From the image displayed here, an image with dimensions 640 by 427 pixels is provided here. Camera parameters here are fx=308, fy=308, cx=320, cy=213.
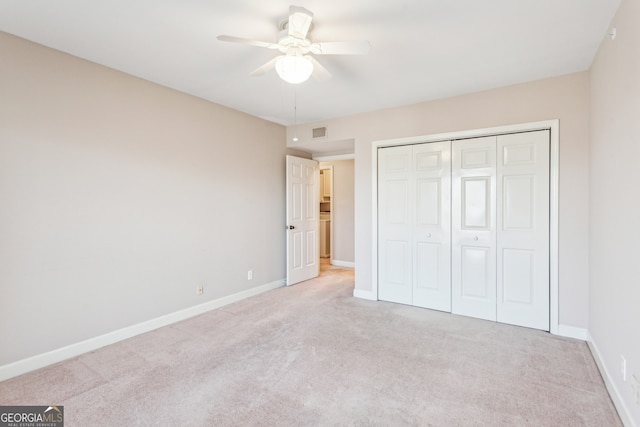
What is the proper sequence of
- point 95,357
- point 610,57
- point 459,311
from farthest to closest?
point 459,311 → point 95,357 → point 610,57

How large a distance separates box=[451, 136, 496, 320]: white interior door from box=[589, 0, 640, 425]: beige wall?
0.86 metres

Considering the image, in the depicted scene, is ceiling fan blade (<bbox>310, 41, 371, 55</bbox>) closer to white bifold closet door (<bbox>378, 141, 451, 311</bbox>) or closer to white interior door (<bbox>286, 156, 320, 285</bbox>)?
white bifold closet door (<bbox>378, 141, 451, 311</bbox>)

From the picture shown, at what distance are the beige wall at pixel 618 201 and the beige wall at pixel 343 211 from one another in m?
4.23

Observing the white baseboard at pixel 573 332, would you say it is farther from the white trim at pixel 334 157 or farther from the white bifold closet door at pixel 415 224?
the white trim at pixel 334 157

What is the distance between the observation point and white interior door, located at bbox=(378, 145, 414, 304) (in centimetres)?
389

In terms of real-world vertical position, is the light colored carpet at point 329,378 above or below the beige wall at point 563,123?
below

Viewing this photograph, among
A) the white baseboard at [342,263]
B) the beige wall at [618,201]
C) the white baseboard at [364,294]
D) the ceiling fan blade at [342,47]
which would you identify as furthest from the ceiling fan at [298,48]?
the white baseboard at [342,263]

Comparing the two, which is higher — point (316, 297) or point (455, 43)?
point (455, 43)

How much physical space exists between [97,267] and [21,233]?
60 centimetres

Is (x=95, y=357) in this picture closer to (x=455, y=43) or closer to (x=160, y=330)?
(x=160, y=330)

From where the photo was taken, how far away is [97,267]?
2740 millimetres

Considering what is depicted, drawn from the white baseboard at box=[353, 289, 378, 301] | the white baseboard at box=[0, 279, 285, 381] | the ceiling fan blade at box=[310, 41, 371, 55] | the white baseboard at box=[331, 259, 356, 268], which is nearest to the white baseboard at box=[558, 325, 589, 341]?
the white baseboard at box=[353, 289, 378, 301]

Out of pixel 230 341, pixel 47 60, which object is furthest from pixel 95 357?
pixel 47 60

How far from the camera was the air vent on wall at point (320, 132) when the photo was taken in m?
4.46
